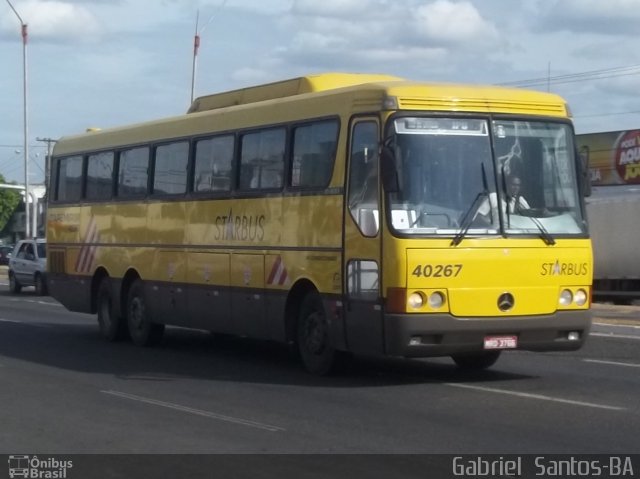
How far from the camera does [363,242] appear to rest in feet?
43.0

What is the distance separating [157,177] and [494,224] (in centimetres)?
677

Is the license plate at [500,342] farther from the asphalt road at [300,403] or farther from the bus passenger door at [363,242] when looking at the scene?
the bus passenger door at [363,242]

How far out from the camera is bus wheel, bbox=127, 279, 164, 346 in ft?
61.5

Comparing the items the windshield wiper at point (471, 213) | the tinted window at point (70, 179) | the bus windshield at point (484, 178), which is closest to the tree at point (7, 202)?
the tinted window at point (70, 179)

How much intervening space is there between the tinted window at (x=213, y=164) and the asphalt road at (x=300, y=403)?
2347 millimetres

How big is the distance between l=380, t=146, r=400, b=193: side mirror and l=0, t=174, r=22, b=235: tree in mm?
98458

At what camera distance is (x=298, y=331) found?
14719mm

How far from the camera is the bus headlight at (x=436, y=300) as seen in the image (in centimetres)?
1277

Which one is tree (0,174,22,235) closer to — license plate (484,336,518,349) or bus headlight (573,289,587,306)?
bus headlight (573,289,587,306)

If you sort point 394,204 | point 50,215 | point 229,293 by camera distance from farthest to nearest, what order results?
1. point 50,215
2. point 229,293
3. point 394,204

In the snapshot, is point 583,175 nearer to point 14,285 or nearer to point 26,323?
point 26,323

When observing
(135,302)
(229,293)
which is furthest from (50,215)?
Result: (229,293)

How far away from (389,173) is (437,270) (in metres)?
1.10

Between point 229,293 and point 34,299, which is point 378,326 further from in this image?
point 34,299
